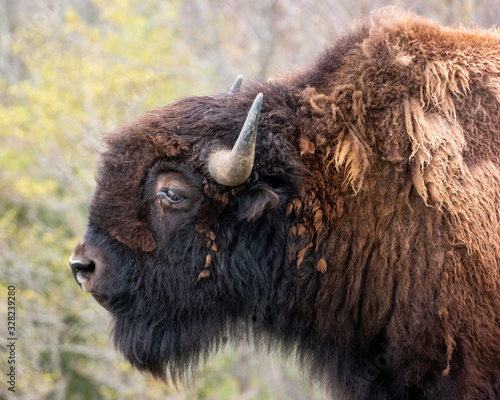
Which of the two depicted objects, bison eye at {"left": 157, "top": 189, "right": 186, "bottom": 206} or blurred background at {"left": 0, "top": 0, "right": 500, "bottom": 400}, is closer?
bison eye at {"left": 157, "top": 189, "right": 186, "bottom": 206}

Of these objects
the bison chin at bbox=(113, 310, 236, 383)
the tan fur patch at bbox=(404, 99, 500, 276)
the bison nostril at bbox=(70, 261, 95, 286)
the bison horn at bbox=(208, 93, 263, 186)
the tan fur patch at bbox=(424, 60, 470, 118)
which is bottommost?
the bison chin at bbox=(113, 310, 236, 383)

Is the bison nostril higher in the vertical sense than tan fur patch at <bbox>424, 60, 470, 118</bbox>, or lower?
lower

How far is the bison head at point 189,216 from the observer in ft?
10.5

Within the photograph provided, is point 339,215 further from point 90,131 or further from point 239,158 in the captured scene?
point 90,131

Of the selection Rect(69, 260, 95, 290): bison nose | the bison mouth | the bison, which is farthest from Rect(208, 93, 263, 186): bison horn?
the bison mouth

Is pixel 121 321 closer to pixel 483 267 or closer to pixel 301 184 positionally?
pixel 301 184

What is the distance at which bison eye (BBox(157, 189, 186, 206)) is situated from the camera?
10.6 ft

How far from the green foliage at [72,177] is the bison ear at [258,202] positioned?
18.1 feet

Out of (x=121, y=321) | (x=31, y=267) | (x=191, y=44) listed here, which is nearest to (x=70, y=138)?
(x=31, y=267)

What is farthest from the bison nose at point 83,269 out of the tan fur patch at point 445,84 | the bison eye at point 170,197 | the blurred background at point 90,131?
the blurred background at point 90,131

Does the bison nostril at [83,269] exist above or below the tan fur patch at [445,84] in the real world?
below

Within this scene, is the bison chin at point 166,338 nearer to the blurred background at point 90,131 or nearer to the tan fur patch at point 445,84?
the tan fur patch at point 445,84

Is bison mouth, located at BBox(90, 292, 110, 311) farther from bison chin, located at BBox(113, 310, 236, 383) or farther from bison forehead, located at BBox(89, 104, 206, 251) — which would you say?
bison forehead, located at BBox(89, 104, 206, 251)

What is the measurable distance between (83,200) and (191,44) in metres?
A: 3.57
